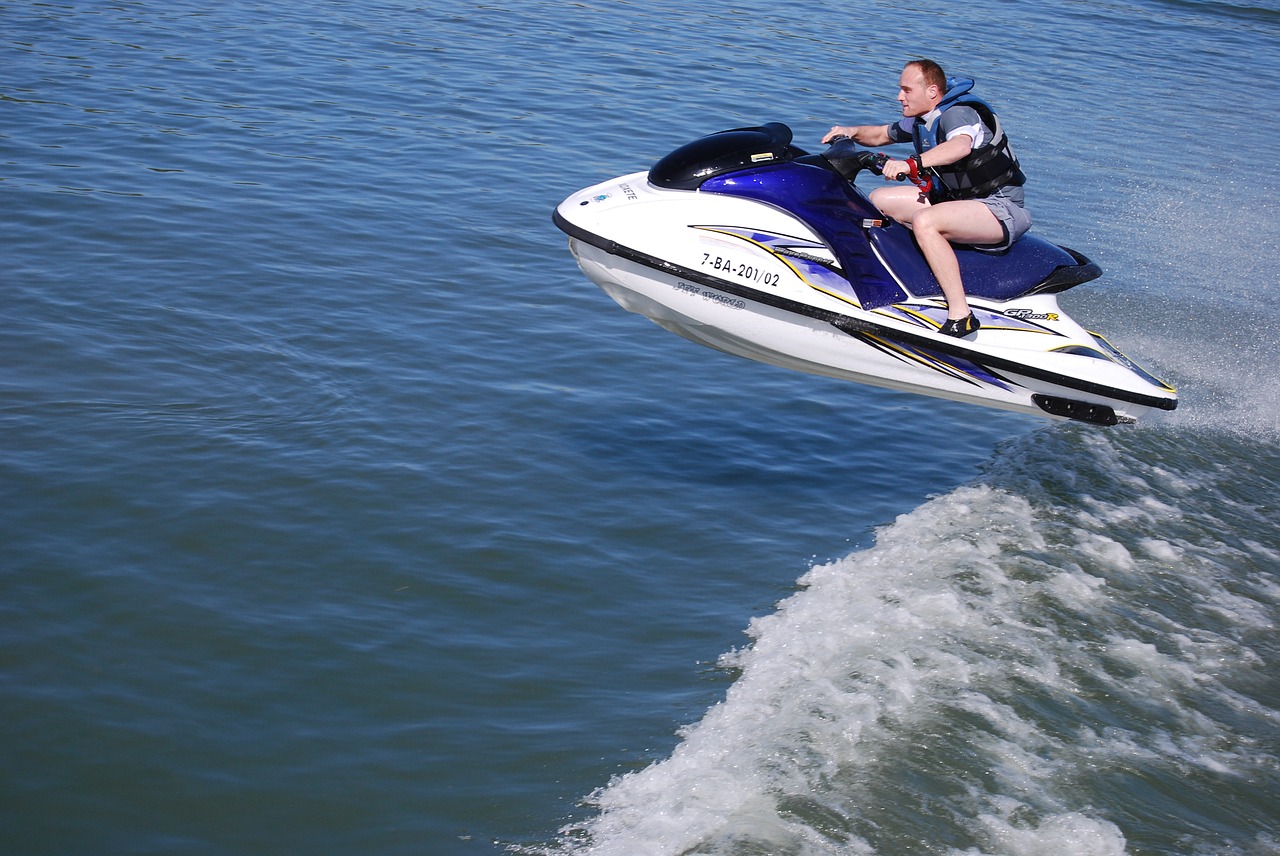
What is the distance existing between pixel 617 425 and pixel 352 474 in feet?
5.51

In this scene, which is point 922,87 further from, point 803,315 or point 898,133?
point 803,315

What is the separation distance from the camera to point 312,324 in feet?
26.8

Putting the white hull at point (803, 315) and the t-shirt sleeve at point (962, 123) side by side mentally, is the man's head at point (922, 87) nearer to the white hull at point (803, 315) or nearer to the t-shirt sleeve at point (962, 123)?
the t-shirt sleeve at point (962, 123)

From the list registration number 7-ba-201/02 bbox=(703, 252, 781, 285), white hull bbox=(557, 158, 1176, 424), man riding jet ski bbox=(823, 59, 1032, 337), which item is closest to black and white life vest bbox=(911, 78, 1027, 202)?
man riding jet ski bbox=(823, 59, 1032, 337)

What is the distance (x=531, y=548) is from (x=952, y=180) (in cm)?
277

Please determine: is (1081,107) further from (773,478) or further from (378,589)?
(378,589)

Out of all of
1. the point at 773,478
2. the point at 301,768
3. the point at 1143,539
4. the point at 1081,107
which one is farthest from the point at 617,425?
the point at 1081,107

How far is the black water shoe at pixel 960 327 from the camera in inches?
254

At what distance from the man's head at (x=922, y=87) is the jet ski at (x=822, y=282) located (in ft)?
1.20

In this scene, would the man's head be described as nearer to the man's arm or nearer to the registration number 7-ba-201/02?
the man's arm

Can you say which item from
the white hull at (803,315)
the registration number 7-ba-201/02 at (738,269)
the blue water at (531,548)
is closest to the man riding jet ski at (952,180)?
the white hull at (803,315)

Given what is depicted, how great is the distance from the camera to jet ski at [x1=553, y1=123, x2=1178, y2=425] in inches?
244

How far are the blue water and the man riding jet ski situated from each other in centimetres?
143

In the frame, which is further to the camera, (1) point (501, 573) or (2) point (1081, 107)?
(2) point (1081, 107)
